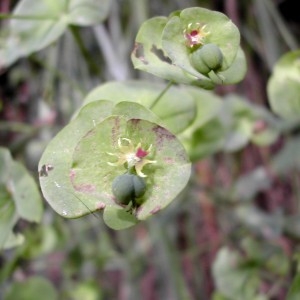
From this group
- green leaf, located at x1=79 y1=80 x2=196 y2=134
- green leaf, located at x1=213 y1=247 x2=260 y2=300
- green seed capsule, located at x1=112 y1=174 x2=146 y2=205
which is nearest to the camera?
green seed capsule, located at x1=112 y1=174 x2=146 y2=205

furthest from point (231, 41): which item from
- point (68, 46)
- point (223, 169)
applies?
point (223, 169)

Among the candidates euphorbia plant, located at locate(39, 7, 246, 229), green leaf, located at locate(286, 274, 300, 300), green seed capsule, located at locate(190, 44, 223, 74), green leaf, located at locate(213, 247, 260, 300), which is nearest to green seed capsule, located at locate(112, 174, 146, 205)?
euphorbia plant, located at locate(39, 7, 246, 229)

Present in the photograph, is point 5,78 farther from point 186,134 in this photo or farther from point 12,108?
point 186,134

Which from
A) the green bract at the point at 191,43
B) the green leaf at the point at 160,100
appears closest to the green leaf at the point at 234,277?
the green leaf at the point at 160,100

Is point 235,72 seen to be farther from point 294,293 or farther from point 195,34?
point 294,293

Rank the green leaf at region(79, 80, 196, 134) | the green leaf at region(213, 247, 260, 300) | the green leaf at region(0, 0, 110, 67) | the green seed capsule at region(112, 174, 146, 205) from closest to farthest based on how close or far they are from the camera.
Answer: the green seed capsule at region(112, 174, 146, 205) → the green leaf at region(79, 80, 196, 134) → the green leaf at region(0, 0, 110, 67) → the green leaf at region(213, 247, 260, 300)

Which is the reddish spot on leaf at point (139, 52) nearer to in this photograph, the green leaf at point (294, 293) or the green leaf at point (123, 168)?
the green leaf at point (123, 168)

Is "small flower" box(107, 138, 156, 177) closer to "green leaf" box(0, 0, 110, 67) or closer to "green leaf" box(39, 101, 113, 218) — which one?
"green leaf" box(39, 101, 113, 218)

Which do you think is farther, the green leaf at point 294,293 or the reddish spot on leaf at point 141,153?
the green leaf at point 294,293
